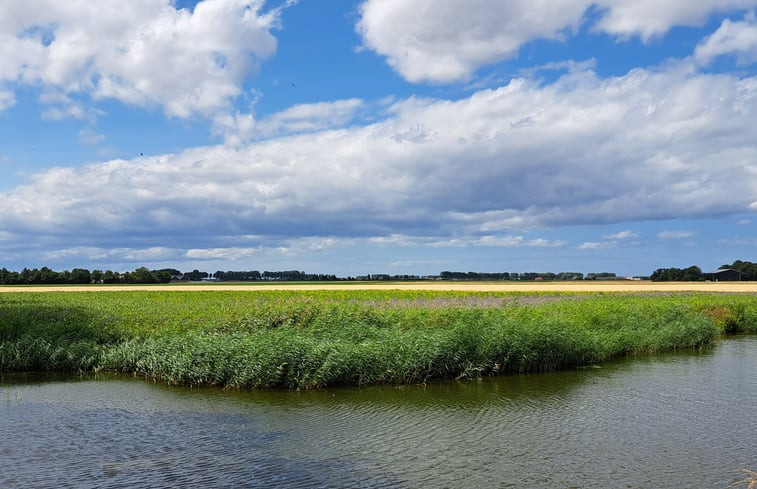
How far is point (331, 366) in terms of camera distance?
19266 millimetres

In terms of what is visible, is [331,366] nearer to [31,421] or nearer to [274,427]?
[274,427]

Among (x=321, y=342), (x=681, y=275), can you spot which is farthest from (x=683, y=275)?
(x=321, y=342)

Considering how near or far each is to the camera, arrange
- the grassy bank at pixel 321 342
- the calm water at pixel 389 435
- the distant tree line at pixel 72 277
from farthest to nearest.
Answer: the distant tree line at pixel 72 277
the grassy bank at pixel 321 342
the calm water at pixel 389 435

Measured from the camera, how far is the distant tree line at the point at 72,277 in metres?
122

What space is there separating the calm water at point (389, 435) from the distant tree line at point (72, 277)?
11047 centimetres

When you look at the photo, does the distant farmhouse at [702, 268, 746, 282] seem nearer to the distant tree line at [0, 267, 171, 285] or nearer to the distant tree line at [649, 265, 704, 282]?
the distant tree line at [649, 265, 704, 282]

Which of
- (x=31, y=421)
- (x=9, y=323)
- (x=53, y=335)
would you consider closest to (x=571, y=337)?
(x=31, y=421)

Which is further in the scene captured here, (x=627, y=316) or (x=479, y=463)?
(x=627, y=316)

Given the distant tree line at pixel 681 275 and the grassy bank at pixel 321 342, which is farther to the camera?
the distant tree line at pixel 681 275

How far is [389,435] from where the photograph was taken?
13.9m

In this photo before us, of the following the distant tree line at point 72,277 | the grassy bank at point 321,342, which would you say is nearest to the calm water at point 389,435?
the grassy bank at point 321,342

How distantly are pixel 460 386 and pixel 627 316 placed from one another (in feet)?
53.6

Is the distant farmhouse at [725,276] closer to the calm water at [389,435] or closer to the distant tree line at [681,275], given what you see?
the distant tree line at [681,275]

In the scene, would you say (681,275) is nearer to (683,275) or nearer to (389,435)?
(683,275)
